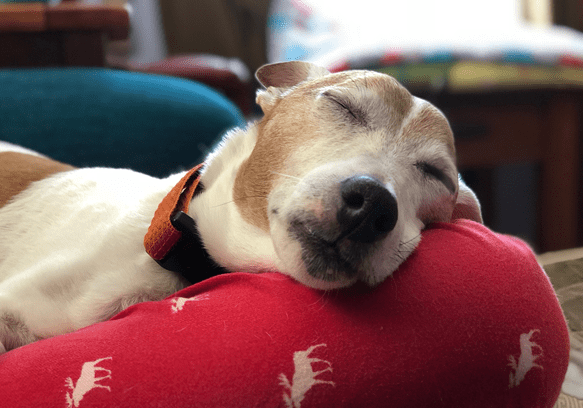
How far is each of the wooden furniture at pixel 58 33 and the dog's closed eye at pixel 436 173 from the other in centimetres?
155

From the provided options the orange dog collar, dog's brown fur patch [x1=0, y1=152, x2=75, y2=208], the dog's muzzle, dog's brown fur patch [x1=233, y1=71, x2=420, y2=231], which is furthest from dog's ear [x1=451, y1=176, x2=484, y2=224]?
dog's brown fur patch [x1=0, y1=152, x2=75, y2=208]

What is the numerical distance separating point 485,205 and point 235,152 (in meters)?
3.20

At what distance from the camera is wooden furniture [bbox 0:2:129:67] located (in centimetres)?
198

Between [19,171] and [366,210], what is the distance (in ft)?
3.54

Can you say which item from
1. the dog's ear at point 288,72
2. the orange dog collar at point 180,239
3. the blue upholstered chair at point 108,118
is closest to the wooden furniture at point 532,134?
the blue upholstered chair at point 108,118

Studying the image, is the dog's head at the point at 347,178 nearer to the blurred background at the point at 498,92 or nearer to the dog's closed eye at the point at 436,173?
the dog's closed eye at the point at 436,173

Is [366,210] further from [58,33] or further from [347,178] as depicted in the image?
[58,33]

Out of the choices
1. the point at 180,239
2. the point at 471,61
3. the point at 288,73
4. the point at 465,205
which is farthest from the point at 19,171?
the point at 471,61

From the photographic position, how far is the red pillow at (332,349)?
684 mm

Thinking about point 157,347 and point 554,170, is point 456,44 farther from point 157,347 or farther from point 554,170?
point 157,347

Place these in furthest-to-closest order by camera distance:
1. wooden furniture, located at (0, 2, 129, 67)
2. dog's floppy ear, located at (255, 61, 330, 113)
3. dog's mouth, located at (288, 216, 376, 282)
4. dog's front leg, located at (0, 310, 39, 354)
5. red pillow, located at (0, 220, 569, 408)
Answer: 1. wooden furniture, located at (0, 2, 129, 67)
2. dog's floppy ear, located at (255, 61, 330, 113)
3. dog's front leg, located at (0, 310, 39, 354)
4. dog's mouth, located at (288, 216, 376, 282)
5. red pillow, located at (0, 220, 569, 408)

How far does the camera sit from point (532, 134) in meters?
2.80

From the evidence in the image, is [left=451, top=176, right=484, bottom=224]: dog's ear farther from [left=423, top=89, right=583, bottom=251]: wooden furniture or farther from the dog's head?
[left=423, top=89, right=583, bottom=251]: wooden furniture

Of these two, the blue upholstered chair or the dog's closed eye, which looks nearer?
the dog's closed eye
